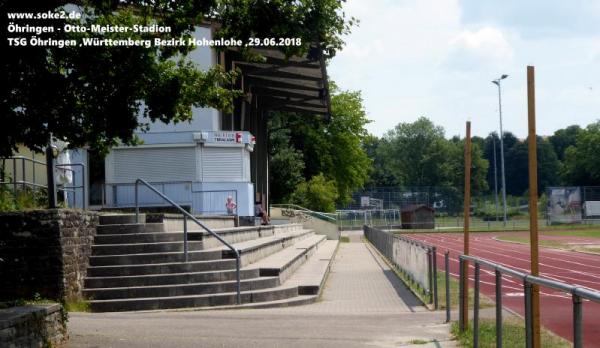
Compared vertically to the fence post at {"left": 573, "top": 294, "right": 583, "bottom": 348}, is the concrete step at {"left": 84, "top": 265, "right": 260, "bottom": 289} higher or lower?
lower

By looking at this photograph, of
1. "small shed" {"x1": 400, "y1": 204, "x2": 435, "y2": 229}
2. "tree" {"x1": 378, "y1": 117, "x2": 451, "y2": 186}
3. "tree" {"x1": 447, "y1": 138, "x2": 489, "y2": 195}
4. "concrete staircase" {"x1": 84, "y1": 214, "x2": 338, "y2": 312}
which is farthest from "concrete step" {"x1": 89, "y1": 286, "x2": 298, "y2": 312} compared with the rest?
"tree" {"x1": 378, "y1": 117, "x2": 451, "y2": 186}

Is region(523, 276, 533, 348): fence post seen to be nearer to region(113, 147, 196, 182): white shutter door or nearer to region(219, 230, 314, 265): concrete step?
region(219, 230, 314, 265): concrete step

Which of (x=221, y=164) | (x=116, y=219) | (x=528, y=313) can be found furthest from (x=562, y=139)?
(x=528, y=313)

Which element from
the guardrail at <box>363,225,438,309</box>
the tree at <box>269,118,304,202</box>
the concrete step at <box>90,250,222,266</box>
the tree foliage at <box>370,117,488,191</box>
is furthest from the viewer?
the tree foliage at <box>370,117,488,191</box>

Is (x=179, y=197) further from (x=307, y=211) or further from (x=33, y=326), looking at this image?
(x=307, y=211)

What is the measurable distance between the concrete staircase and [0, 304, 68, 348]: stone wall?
529 cm

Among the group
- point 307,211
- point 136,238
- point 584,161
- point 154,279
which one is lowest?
point 154,279

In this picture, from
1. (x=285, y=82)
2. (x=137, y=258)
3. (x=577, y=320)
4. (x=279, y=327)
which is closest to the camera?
(x=577, y=320)

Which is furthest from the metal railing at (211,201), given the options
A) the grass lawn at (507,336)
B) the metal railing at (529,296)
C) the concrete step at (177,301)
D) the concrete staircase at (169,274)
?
the metal railing at (529,296)

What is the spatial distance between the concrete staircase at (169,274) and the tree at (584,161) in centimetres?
11434

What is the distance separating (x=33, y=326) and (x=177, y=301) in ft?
21.3

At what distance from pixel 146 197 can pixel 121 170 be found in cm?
255

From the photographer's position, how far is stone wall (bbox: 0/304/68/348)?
8.38m

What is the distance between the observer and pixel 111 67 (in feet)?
36.0
